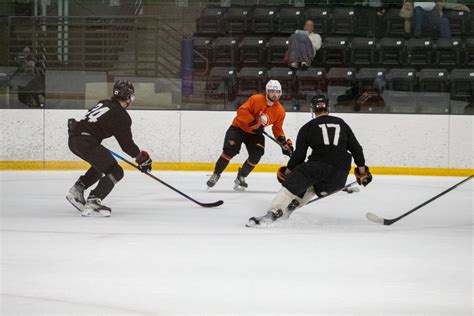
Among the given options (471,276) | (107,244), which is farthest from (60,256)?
(471,276)

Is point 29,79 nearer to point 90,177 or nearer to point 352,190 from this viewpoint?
point 352,190

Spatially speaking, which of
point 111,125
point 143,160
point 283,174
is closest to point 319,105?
point 283,174

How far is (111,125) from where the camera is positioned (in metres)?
5.98

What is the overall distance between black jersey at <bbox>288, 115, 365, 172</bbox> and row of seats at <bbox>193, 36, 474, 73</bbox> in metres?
4.88

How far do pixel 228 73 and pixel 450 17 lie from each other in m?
2.56

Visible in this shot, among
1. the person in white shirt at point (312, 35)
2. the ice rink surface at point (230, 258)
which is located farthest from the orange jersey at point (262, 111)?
the person in white shirt at point (312, 35)

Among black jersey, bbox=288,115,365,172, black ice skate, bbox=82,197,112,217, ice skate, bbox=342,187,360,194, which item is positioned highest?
black jersey, bbox=288,115,365,172

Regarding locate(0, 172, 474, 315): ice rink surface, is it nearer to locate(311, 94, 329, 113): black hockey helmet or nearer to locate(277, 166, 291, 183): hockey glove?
locate(277, 166, 291, 183): hockey glove

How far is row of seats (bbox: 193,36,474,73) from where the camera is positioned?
10422 mm

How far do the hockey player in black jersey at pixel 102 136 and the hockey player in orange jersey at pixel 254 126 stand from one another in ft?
6.57

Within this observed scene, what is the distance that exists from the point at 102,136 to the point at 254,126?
2.20 metres

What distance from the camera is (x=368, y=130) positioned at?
9.95 metres

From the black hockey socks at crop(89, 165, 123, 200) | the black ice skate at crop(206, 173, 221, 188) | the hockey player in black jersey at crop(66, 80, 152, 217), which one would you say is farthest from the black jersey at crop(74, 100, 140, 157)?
the black ice skate at crop(206, 173, 221, 188)

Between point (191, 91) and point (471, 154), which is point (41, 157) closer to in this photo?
point (191, 91)
